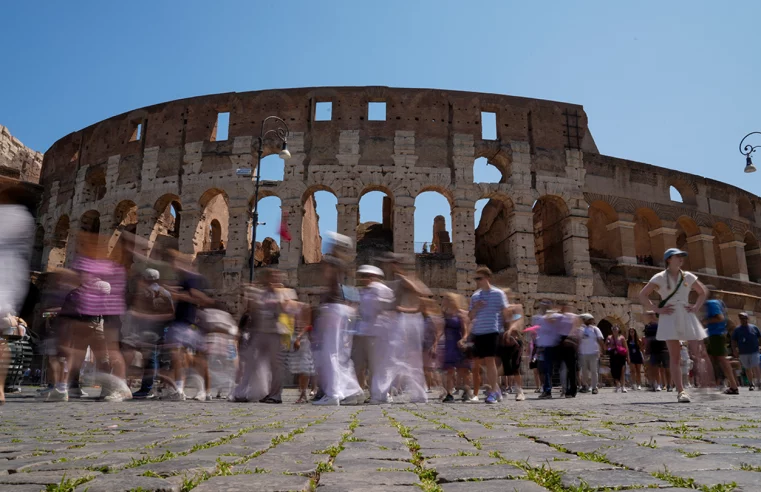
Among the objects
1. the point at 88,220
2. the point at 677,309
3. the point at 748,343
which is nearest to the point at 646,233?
the point at 748,343

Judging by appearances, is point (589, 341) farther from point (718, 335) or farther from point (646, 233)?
point (646, 233)

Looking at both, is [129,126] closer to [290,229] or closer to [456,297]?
[290,229]

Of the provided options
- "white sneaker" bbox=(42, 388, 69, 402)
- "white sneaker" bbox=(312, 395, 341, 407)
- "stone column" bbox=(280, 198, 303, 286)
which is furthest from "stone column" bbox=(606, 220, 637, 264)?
"white sneaker" bbox=(42, 388, 69, 402)

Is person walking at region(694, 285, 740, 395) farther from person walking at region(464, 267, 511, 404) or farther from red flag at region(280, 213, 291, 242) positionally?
red flag at region(280, 213, 291, 242)

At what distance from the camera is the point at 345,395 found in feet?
23.5

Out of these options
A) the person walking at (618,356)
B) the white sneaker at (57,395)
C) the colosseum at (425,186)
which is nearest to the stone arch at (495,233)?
the colosseum at (425,186)

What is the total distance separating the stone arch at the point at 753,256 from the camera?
80.5 feet

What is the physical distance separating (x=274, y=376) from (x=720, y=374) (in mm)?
12671

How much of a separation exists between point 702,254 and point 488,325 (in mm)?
18685

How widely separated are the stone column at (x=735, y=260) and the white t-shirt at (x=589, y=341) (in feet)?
50.4

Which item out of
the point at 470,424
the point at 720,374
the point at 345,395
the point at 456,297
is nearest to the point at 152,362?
the point at 345,395

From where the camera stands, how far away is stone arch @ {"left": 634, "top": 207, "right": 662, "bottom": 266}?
70.3 ft

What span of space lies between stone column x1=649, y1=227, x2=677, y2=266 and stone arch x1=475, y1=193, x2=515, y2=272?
5.87m

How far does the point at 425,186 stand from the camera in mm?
19391
